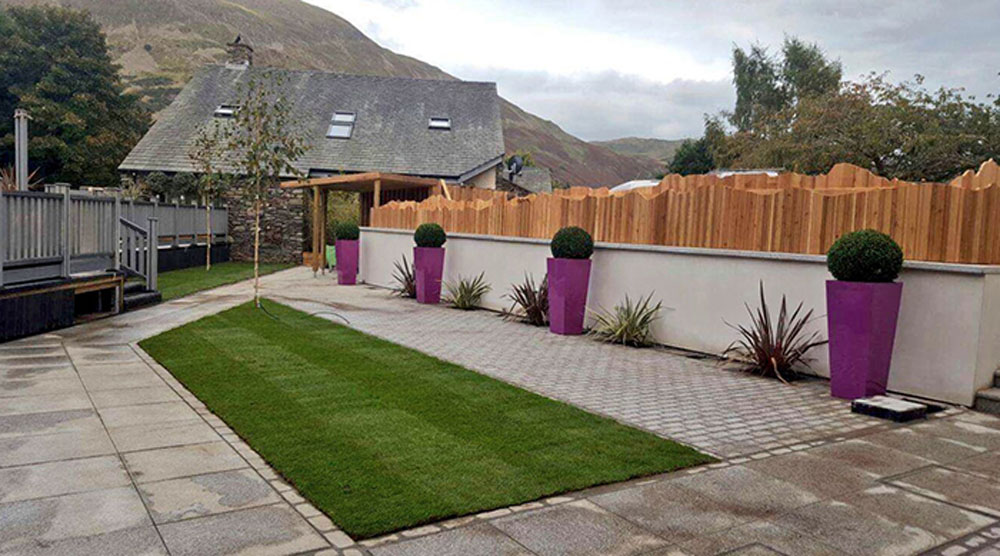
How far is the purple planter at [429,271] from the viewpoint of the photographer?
14250 mm

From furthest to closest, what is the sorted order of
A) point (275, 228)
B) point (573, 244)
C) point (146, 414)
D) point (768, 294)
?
point (275, 228)
point (573, 244)
point (768, 294)
point (146, 414)

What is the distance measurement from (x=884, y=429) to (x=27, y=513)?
5703 mm

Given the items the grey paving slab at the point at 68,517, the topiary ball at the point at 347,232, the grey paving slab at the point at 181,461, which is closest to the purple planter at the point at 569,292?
the grey paving slab at the point at 181,461

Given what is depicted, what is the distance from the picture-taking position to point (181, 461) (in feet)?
14.7

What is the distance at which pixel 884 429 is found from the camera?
559 cm

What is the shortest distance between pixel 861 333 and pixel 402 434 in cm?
417

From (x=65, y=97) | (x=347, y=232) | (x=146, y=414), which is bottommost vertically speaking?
(x=146, y=414)

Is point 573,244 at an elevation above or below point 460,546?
above

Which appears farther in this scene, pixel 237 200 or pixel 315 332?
pixel 237 200

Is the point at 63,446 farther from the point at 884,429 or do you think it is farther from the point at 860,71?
the point at 860,71

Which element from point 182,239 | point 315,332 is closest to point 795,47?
point 182,239

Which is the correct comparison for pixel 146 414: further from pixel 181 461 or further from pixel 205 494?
pixel 205 494

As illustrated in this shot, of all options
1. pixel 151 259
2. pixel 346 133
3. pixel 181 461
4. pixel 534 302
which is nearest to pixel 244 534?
pixel 181 461

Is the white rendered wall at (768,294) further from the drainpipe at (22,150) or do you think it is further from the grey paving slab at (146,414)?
the drainpipe at (22,150)
